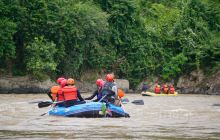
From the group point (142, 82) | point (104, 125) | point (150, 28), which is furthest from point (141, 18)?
point (104, 125)

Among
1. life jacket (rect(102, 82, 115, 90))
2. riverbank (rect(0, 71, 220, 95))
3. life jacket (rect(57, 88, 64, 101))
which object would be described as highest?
life jacket (rect(102, 82, 115, 90))

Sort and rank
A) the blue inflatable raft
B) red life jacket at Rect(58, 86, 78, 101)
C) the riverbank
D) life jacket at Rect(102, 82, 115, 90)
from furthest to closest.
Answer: the riverbank < life jacket at Rect(102, 82, 115, 90) < red life jacket at Rect(58, 86, 78, 101) < the blue inflatable raft

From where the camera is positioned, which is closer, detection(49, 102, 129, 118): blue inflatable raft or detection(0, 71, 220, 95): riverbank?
detection(49, 102, 129, 118): blue inflatable raft

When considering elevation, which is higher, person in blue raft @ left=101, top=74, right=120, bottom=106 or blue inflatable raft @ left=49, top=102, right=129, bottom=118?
person in blue raft @ left=101, top=74, right=120, bottom=106

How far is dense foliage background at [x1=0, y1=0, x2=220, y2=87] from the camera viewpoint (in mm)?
43281

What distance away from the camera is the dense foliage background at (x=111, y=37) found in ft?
142

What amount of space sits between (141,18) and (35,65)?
38.3 feet

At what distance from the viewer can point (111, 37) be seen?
49344mm

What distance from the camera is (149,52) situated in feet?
165

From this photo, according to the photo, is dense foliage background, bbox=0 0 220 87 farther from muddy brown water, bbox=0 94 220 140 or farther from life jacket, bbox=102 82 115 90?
life jacket, bbox=102 82 115 90

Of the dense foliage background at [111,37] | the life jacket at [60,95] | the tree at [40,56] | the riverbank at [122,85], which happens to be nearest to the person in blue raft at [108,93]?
the life jacket at [60,95]

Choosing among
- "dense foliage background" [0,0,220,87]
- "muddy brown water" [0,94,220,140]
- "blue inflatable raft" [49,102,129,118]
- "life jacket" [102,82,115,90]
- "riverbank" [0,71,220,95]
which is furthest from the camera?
"dense foliage background" [0,0,220,87]

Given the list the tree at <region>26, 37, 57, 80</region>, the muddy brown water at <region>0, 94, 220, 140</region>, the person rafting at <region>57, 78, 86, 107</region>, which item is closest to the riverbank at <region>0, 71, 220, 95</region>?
the tree at <region>26, 37, 57, 80</region>

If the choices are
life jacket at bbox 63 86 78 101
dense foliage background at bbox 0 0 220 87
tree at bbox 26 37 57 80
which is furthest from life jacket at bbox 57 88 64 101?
tree at bbox 26 37 57 80
